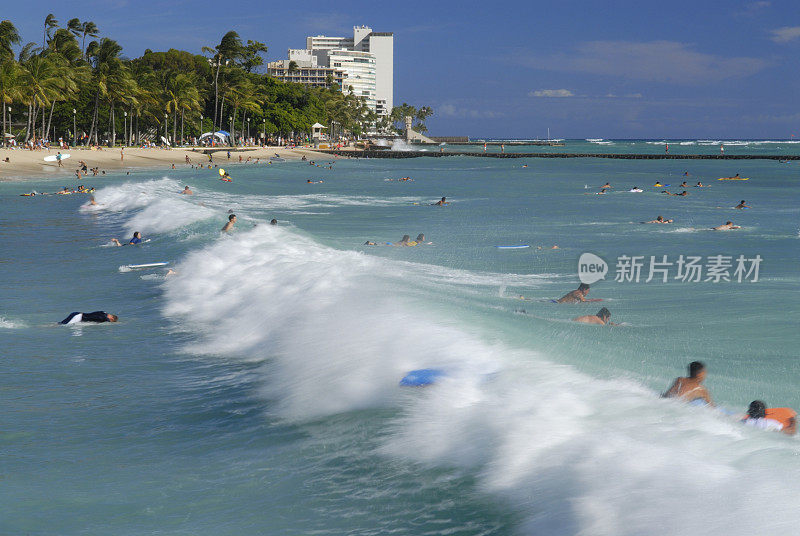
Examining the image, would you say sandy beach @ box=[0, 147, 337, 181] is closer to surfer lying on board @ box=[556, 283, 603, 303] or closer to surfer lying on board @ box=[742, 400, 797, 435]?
surfer lying on board @ box=[556, 283, 603, 303]

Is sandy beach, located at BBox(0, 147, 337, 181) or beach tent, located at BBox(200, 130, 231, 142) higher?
beach tent, located at BBox(200, 130, 231, 142)

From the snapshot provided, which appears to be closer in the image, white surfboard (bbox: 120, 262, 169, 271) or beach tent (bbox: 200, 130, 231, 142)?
white surfboard (bbox: 120, 262, 169, 271)

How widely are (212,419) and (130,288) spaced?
27.0 ft

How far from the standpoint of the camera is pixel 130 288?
15.0 meters

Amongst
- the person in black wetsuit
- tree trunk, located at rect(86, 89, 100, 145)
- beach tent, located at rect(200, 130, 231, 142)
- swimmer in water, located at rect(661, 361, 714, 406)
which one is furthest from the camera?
beach tent, located at rect(200, 130, 231, 142)

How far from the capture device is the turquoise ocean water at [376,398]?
5324 millimetres

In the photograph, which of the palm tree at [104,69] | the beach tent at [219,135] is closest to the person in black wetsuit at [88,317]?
the palm tree at [104,69]

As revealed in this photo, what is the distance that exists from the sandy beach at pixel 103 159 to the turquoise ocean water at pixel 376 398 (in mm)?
43291

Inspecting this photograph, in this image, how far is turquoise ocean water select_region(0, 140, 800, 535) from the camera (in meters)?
5.32

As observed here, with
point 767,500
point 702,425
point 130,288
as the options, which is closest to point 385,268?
point 130,288

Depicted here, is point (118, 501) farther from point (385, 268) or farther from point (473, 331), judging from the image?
point (385, 268)

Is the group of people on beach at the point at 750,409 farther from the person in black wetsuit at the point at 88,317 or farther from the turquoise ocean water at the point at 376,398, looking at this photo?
the person in black wetsuit at the point at 88,317

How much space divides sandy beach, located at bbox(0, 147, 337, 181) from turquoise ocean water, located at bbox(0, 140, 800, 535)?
43291 mm

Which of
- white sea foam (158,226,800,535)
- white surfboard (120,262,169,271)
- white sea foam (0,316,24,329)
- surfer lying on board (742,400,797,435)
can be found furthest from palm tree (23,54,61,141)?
surfer lying on board (742,400,797,435)
